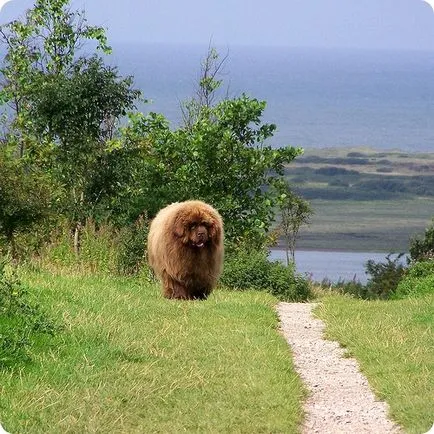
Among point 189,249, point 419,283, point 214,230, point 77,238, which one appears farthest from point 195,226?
point 77,238

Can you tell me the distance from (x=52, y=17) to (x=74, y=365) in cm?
1642

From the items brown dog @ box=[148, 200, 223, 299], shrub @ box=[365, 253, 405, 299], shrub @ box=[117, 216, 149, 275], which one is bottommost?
shrub @ box=[365, 253, 405, 299]

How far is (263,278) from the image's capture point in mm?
18188

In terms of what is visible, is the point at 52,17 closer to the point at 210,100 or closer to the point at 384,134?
the point at 210,100

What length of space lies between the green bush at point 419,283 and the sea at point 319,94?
2086 mm

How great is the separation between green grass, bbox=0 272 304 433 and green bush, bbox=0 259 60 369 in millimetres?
125

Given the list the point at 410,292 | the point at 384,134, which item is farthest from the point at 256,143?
the point at 384,134

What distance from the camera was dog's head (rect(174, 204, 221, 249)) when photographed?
45.1 ft

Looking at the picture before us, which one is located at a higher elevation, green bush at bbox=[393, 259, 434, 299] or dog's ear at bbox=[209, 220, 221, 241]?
dog's ear at bbox=[209, 220, 221, 241]

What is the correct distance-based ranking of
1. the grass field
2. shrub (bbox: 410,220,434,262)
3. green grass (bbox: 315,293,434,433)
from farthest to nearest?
1. the grass field
2. shrub (bbox: 410,220,434,262)
3. green grass (bbox: 315,293,434,433)

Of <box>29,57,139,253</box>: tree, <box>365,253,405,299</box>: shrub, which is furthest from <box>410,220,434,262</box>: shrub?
<box>29,57,139,253</box>: tree

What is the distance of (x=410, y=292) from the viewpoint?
58.4 feet

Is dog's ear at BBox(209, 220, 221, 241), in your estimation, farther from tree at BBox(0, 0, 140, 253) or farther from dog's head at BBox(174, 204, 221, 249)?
tree at BBox(0, 0, 140, 253)

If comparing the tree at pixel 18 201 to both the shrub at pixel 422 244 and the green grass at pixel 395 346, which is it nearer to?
the green grass at pixel 395 346
